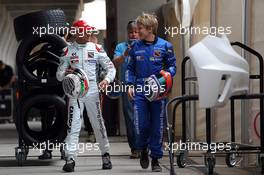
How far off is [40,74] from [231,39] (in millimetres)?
2471

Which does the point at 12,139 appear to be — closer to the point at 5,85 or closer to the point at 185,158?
the point at 185,158

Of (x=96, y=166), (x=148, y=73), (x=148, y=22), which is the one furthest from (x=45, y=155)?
(x=148, y=22)

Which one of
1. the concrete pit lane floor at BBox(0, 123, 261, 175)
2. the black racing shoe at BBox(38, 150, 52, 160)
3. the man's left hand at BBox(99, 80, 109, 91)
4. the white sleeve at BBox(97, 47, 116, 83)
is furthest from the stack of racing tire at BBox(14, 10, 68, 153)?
the man's left hand at BBox(99, 80, 109, 91)

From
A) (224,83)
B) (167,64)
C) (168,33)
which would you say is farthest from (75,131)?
(168,33)

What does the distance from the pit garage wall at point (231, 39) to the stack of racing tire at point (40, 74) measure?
206 centimetres

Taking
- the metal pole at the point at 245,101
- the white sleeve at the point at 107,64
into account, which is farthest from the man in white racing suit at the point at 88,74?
the metal pole at the point at 245,101

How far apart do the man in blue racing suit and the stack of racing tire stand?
1.10 metres

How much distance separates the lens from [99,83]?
24.7 ft

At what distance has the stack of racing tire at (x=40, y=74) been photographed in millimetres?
8000

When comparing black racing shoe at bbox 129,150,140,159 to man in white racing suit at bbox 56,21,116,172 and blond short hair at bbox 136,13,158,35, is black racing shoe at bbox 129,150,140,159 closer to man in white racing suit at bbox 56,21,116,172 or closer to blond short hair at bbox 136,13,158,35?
man in white racing suit at bbox 56,21,116,172

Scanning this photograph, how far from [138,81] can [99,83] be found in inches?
19.9

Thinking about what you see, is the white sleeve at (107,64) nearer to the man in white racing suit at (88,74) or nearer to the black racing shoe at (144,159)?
the man in white racing suit at (88,74)

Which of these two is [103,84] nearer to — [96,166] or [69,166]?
[69,166]

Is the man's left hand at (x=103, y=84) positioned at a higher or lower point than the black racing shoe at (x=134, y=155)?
higher
